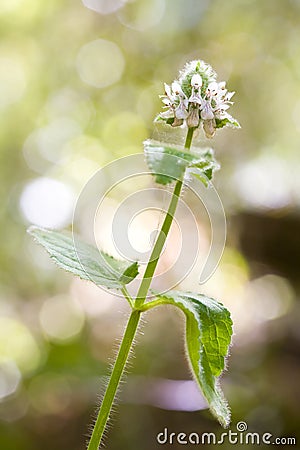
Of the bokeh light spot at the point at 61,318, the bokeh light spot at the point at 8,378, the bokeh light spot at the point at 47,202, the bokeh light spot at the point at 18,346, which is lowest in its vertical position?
the bokeh light spot at the point at 8,378

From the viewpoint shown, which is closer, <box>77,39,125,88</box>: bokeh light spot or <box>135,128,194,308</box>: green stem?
<box>135,128,194,308</box>: green stem

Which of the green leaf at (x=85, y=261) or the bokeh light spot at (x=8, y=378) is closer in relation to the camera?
the green leaf at (x=85, y=261)

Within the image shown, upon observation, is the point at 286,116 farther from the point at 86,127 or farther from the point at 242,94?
the point at 86,127

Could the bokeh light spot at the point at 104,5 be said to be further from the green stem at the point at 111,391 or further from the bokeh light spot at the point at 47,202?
the green stem at the point at 111,391

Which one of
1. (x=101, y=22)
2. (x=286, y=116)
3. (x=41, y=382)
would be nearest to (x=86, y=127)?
(x=101, y=22)

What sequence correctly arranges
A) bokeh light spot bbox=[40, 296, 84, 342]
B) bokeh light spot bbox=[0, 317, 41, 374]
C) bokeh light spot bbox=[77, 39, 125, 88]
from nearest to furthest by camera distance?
bokeh light spot bbox=[0, 317, 41, 374]
bokeh light spot bbox=[40, 296, 84, 342]
bokeh light spot bbox=[77, 39, 125, 88]

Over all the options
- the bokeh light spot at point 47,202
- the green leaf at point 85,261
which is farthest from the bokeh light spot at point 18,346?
the green leaf at point 85,261

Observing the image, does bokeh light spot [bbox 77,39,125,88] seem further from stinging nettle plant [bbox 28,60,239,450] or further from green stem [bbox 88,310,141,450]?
green stem [bbox 88,310,141,450]

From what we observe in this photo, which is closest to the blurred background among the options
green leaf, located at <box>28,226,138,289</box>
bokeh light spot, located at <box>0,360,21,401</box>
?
bokeh light spot, located at <box>0,360,21,401</box>
